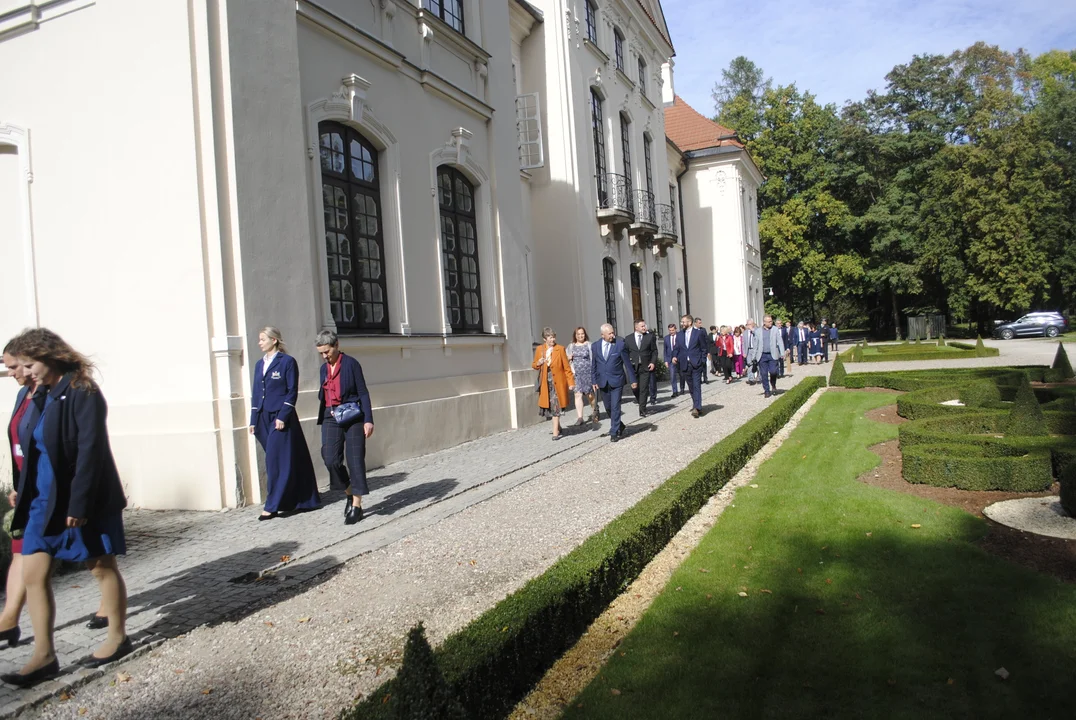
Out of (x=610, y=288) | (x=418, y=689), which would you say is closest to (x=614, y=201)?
(x=610, y=288)

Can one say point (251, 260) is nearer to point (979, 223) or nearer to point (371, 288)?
point (371, 288)

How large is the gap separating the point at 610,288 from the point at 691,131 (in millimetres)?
18039

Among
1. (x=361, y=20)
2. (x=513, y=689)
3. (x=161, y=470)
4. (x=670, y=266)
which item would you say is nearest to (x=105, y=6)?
(x=361, y=20)

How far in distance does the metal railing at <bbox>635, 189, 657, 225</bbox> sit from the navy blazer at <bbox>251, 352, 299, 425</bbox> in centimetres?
1659

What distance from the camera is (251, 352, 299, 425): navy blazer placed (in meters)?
7.32

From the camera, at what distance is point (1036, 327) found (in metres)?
42.1

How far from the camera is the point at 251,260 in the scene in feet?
27.4

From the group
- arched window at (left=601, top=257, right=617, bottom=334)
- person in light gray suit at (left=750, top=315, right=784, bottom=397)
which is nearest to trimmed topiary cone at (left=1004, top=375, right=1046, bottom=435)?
person in light gray suit at (left=750, top=315, right=784, bottom=397)

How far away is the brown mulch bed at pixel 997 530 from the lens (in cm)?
503

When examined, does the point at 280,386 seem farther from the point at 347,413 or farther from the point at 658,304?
the point at 658,304

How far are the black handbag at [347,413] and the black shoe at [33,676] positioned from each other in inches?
137

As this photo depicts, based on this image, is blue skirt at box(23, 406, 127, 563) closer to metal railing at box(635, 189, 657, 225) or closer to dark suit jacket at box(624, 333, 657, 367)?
dark suit jacket at box(624, 333, 657, 367)

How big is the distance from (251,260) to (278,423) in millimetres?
2106

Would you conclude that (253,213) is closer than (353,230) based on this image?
Yes
